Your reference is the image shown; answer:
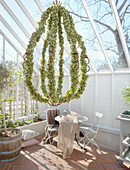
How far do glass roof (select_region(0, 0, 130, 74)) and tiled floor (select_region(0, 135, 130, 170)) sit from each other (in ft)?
8.42

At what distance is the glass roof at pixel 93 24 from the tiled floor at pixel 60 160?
2567 millimetres

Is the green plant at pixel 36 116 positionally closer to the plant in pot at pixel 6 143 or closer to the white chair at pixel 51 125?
the white chair at pixel 51 125

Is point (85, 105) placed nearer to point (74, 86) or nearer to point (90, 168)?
point (90, 168)

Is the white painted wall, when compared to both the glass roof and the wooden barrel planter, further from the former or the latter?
the wooden barrel planter

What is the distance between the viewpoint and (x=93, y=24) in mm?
3768

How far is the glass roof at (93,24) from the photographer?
3.50m

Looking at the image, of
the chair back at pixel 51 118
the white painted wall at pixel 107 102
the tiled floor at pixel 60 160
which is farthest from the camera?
the chair back at pixel 51 118

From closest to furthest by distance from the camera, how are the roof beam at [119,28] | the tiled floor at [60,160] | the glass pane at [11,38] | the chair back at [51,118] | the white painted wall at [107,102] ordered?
the roof beam at [119,28], the tiled floor at [60,160], the white painted wall at [107,102], the glass pane at [11,38], the chair back at [51,118]

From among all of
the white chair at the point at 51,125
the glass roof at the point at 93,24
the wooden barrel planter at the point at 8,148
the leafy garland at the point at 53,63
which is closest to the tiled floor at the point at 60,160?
the wooden barrel planter at the point at 8,148

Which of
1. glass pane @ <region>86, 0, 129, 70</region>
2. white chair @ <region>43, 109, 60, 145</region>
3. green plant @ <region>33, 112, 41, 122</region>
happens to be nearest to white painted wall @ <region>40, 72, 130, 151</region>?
glass pane @ <region>86, 0, 129, 70</region>

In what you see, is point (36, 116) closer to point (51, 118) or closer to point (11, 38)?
point (51, 118)

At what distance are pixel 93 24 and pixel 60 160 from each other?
11.9ft

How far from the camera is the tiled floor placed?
10.9 ft

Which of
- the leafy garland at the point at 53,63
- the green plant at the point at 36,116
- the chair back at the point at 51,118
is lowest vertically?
the green plant at the point at 36,116
